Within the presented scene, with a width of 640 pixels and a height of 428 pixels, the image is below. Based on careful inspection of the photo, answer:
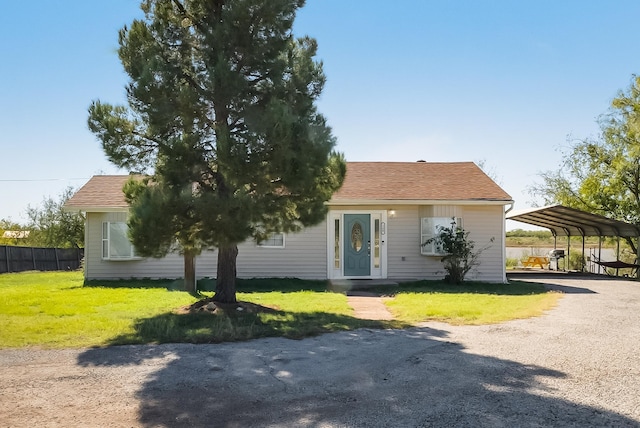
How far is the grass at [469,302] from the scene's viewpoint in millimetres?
9016

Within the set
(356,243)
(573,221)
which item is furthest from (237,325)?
(573,221)

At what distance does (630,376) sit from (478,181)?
1228cm

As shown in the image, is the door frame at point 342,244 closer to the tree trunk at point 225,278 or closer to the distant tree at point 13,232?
the tree trunk at point 225,278

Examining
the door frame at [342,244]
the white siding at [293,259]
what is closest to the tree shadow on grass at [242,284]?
the white siding at [293,259]

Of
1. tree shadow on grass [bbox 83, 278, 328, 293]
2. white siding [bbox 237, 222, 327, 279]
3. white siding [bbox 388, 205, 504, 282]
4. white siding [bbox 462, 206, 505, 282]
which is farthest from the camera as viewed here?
white siding [bbox 462, 206, 505, 282]

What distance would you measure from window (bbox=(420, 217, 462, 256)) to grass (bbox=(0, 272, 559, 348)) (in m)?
1.15

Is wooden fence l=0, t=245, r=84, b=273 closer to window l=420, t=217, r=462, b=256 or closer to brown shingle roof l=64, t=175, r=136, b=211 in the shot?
brown shingle roof l=64, t=175, r=136, b=211

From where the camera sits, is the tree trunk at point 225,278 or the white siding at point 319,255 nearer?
the tree trunk at point 225,278

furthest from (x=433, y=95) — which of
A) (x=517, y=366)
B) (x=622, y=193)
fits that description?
(x=622, y=193)

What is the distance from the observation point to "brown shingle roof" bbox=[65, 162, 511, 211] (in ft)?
50.1

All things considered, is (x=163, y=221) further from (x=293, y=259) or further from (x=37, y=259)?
(x=37, y=259)

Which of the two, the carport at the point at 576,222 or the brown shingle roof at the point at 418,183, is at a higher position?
the brown shingle roof at the point at 418,183

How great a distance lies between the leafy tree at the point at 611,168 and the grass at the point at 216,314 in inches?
545

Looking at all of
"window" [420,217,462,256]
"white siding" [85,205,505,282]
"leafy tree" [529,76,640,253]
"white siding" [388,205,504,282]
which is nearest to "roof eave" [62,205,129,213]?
"white siding" [85,205,505,282]
